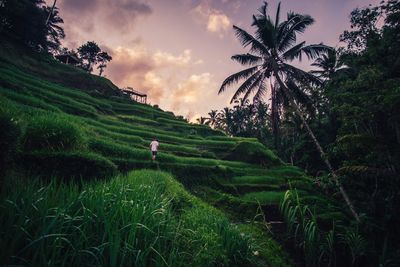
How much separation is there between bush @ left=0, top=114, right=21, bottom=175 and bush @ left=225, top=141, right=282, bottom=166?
17.6 m

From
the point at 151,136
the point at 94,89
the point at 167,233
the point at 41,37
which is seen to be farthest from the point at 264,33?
the point at 41,37

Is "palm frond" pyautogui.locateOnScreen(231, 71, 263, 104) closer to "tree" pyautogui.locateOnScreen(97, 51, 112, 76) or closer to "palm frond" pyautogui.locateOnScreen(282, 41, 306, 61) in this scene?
"palm frond" pyautogui.locateOnScreen(282, 41, 306, 61)

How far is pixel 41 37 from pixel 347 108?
36.3m

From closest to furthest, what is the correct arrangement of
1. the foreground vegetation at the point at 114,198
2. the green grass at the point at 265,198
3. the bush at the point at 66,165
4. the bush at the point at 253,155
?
the foreground vegetation at the point at 114,198 < the bush at the point at 66,165 < the green grass at the point at 265,198 < the bush at the point at 253,155

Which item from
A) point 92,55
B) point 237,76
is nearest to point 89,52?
point 92,55

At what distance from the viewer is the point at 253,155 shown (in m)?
21.7

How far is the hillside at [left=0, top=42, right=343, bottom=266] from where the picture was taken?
122 inches

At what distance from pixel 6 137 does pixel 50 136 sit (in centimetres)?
367

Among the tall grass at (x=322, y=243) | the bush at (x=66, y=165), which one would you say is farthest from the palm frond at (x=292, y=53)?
the bush at (x=66, y=165)

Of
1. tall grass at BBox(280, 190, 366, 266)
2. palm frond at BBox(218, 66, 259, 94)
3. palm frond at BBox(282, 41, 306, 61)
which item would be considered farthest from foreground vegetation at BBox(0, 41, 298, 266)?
palm frond at BBox(282, 41, 306, 61)

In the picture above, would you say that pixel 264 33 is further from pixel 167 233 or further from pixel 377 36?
pixel 167 233

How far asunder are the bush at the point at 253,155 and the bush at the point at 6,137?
17.6 metres

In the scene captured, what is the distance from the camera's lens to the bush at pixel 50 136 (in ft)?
27.8

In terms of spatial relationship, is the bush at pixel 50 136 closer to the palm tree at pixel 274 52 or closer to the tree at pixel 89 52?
the palm tree at pixel 274 52
